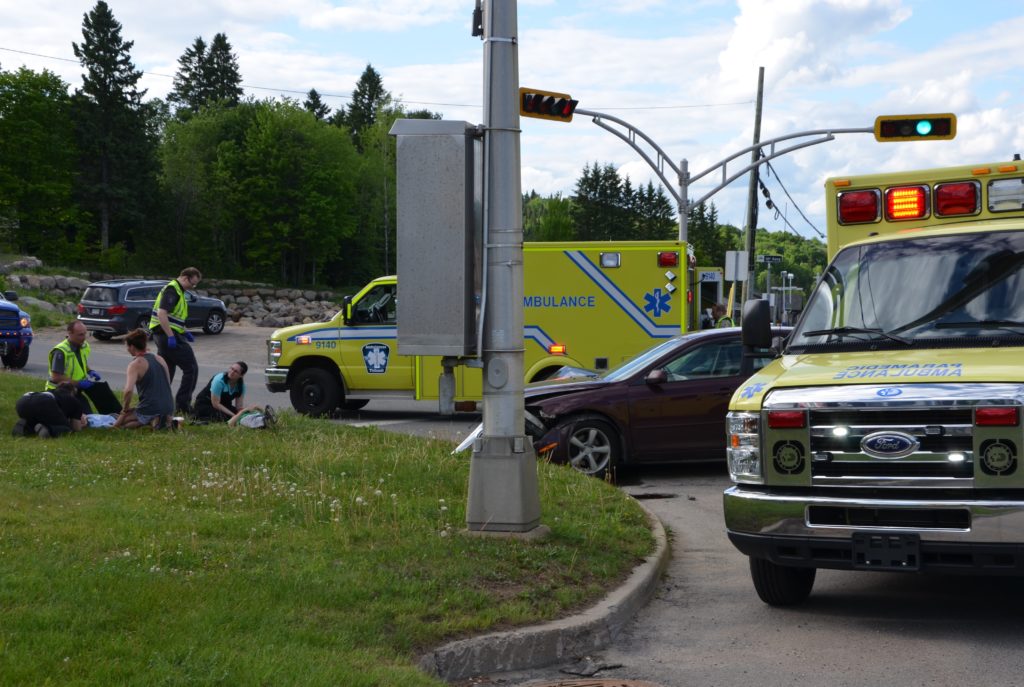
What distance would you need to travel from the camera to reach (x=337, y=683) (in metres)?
5.06

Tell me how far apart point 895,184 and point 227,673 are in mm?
5877

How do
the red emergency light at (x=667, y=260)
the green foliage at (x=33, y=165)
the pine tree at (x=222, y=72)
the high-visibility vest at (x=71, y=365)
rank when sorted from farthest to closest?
the pine tree at (x=222, y=72) < the green foliage at (x=33, y=165) < the red emergency light at (x=667, y=260) < the high-visibility vest at (x=71, y=365)

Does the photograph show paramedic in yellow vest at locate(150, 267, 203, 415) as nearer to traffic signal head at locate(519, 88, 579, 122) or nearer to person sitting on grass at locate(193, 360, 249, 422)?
person sitting on grass at locate(193, 360, 249, 422)

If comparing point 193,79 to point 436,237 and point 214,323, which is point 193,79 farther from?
point 436,237

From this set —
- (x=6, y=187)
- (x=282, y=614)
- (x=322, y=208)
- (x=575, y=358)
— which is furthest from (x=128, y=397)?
(x=322, y=208)

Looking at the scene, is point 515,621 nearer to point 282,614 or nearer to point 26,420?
point 282,614

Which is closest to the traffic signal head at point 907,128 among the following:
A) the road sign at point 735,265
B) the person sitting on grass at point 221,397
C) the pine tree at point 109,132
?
the road sign at point 735,265

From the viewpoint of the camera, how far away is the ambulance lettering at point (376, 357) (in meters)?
18.3

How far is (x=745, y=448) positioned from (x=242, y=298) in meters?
66.7

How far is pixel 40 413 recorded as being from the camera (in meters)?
12.4

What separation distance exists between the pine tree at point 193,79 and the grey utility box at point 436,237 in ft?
345

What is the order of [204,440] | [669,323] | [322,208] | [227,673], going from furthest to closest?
[322,208] < [669,323] < [204,440] < [227,673]

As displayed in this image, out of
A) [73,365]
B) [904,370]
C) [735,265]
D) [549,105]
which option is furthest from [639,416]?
[735,265]

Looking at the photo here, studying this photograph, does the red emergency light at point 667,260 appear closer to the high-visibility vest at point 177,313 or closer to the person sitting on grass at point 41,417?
the high-visibility vest at point 177,313
